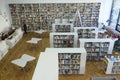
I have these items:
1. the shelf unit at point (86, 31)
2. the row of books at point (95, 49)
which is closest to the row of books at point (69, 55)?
the row of books at point (95, 49)

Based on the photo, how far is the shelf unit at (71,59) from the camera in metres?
4.78

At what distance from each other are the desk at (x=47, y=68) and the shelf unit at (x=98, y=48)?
9.33 feet

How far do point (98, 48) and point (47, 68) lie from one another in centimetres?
370

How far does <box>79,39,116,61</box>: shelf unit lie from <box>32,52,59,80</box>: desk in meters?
2.84

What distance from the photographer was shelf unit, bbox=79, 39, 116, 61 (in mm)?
5965

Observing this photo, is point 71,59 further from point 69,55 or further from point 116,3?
point 116,3

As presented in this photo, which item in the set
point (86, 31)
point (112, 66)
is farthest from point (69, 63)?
point (86, 31)

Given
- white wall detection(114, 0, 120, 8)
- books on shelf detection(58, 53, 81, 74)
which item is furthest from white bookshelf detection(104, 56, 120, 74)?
white wall detection(114, 0, 120, 8)

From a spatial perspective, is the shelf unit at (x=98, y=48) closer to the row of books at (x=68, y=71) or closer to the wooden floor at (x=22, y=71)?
the wooden floor at (x=22, y=71)

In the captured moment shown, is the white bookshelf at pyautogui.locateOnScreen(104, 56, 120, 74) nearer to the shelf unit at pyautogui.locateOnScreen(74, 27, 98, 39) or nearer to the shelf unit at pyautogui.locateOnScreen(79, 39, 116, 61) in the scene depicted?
the shelf unit at pyautogui.locateOnScreen(79, 39, 116, 61)

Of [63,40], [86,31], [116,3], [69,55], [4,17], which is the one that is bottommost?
[69,55]

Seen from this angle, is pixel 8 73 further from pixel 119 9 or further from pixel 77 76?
pixel 119 9

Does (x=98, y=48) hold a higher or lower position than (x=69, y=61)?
higher

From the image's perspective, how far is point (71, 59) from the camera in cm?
496
